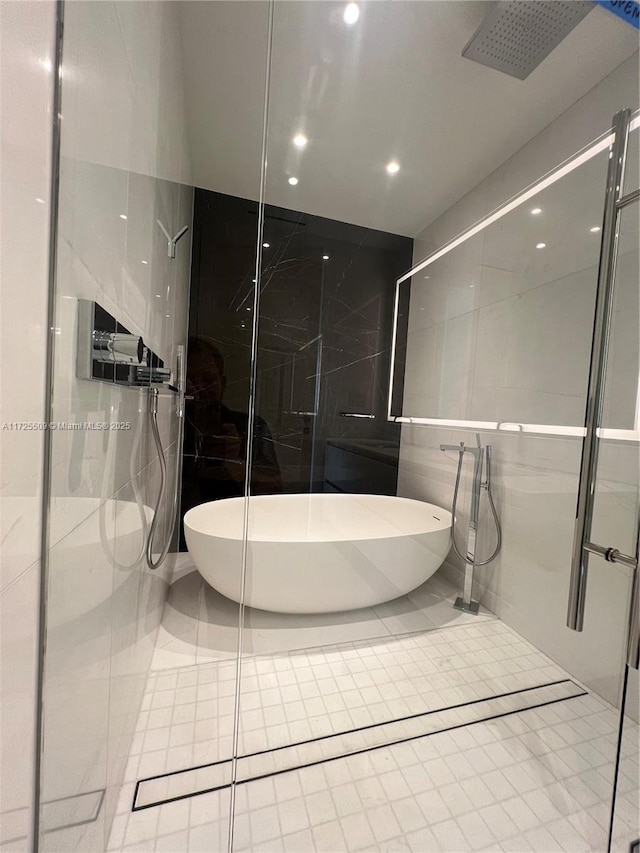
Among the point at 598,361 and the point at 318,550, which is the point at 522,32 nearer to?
the point at 598,361

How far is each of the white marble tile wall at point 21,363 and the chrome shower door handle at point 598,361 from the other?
1.35 m

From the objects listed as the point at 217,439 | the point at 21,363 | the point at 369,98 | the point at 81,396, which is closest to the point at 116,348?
the point at 81,396

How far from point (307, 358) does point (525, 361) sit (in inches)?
41.4

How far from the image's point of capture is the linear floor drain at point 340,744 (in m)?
1.19

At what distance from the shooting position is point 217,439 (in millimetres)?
1637

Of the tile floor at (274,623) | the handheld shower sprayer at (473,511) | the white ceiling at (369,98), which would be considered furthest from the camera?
the handheld shower sprayer at (473,511)

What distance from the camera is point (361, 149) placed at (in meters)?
1.60

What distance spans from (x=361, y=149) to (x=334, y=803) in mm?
2476

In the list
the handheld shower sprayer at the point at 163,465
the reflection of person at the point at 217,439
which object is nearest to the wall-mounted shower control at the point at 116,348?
the handheld shower sprayer at the point at 163,465

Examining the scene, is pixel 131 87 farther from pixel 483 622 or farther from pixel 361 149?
pixel 483 622

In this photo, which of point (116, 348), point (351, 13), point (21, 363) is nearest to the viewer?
point (21, 363)

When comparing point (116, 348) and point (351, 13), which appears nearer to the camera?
point (116, 348)

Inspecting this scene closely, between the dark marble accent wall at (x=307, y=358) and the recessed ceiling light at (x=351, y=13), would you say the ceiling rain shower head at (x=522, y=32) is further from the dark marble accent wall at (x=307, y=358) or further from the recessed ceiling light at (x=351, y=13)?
the dark marble accent wall at (x=307, y=358)

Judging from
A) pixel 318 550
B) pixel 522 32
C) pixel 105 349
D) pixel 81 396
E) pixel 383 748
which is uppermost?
pixel 522 32
